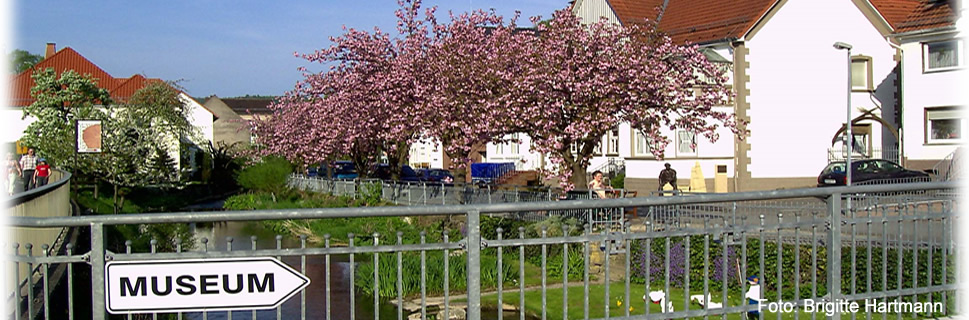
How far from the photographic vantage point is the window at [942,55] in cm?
3269

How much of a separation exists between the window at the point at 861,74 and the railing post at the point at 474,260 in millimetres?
34411

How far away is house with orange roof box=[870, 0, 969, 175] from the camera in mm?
32844

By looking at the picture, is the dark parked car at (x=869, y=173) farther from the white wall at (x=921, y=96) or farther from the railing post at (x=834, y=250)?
the railing post at (x=834, y=250)

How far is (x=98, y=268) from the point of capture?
4527 millimetres

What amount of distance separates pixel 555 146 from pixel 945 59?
65.8ft

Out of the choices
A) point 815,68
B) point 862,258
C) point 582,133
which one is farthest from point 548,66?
point 815,68

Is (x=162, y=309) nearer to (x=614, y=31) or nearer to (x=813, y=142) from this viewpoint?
(x=614, y=31)

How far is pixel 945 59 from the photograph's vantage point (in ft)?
108

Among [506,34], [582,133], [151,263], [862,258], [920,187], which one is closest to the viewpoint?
[151,263]

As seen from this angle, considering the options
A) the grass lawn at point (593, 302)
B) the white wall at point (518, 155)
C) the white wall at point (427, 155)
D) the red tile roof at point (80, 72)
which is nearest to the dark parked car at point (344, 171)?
the white wall at point (518, 155)

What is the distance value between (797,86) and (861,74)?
330cm

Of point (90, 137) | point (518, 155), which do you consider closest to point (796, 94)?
point (518, 155)

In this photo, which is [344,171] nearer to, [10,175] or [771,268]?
[10,175]

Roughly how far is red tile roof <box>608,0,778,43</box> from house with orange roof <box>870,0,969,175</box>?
219 inches
